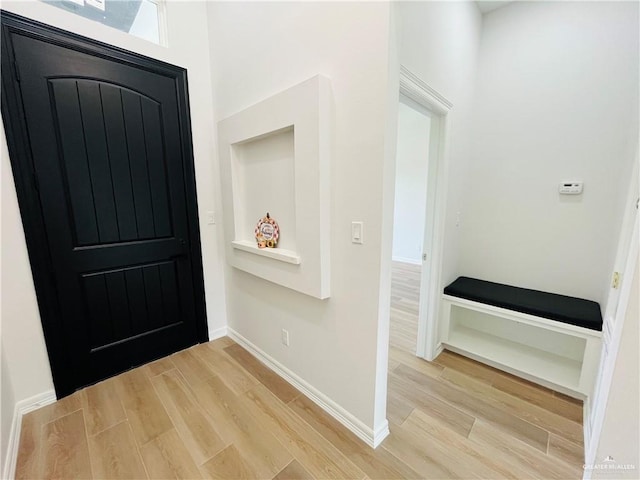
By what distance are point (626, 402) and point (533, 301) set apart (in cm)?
108

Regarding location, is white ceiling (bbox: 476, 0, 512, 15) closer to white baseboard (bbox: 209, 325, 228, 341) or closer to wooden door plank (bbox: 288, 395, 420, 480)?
wooden door plank (bbox: 288, 395, 420, 480)

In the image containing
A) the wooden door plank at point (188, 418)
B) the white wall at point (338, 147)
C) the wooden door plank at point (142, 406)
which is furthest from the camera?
the wooden door plank at point (142, 406)

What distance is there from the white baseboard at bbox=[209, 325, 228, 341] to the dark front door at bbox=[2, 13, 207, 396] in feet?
0.82

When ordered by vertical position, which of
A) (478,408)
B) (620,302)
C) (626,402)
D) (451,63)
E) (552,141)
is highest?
(451,63)

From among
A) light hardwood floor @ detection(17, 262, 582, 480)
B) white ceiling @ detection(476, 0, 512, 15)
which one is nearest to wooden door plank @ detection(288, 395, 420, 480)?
light hardwood floor @ detection(17, 262, 582, 480)

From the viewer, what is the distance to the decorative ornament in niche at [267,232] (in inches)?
69.7

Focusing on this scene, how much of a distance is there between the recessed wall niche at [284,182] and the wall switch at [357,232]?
0.53ft

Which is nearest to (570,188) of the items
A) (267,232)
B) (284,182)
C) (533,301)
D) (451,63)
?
(533,301)

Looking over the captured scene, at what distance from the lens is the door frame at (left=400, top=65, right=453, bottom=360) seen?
184 centimetres

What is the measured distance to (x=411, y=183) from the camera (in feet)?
16.4

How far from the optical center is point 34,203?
1.55 m

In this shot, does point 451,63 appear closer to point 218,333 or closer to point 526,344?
point 526,344

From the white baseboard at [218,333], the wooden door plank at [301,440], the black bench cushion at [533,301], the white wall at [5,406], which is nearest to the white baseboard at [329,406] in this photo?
the wooden door plank at [301,440]

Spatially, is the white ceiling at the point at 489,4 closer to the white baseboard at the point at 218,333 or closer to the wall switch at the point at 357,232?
the wall switch at the point at 357,232
